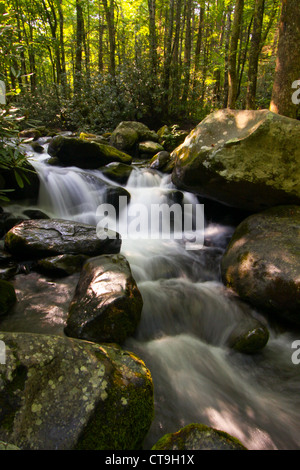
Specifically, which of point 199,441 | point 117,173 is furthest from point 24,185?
point 199,441

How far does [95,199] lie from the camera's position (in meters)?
6.78

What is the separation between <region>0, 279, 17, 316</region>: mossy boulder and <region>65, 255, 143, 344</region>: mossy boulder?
0.84 metres

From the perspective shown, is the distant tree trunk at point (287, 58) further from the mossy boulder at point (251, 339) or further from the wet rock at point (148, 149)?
the wet rock at point (148, 149)

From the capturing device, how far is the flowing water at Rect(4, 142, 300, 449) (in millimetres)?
2531

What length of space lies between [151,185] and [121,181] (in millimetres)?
867

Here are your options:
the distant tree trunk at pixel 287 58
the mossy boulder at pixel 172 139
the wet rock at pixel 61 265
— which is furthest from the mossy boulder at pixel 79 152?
the distant tree trunk at pixel 287 58

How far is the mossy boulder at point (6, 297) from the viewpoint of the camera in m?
3.40

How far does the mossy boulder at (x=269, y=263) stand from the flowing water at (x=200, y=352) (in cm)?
27

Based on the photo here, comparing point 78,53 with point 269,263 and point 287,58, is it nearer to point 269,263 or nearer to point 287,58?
point 287,58

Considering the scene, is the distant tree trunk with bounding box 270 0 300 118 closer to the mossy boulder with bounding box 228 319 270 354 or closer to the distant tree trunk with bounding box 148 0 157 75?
the mossy boulder with bounding box 228 319 270 354

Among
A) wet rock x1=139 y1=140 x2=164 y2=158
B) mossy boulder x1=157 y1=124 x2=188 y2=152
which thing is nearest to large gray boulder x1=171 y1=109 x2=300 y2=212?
wet rock x1=139 y1=140 x2=164 y2=158

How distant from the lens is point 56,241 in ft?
14.4

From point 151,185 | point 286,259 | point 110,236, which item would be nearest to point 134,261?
point 110,236

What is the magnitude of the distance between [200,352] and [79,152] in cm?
626
